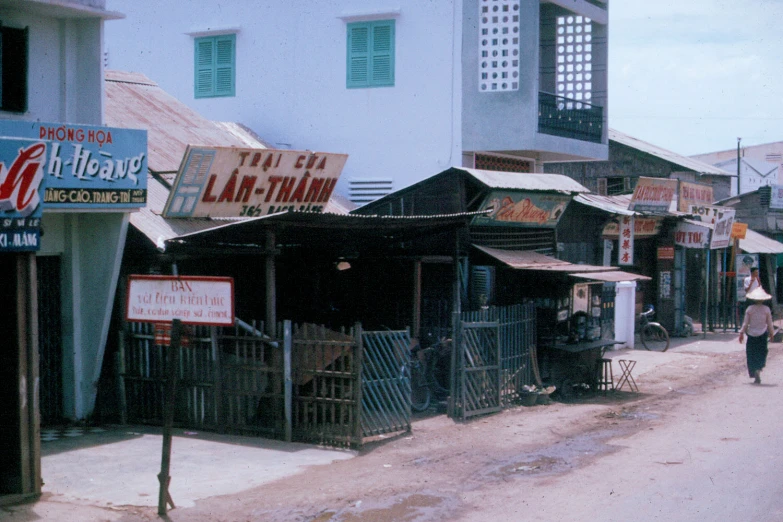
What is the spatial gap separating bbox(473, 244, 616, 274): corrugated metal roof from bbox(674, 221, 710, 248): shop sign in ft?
33.4

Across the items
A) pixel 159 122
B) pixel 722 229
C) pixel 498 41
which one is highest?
pixel 498 41

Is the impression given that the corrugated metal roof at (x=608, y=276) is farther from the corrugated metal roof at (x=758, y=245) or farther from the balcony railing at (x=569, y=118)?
the corrugated metal roof at (x=758, y=245)

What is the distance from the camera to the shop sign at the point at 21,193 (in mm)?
7785

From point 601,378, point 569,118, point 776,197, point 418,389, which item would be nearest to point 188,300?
point 418,389

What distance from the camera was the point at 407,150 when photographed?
19.1 metres

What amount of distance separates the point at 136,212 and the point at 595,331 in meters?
8.65

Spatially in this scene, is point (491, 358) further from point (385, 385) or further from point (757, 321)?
point (757, 321)

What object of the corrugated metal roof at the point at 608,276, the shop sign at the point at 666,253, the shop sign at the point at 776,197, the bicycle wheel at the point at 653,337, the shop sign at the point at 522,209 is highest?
the shop sign at the point at 776,197

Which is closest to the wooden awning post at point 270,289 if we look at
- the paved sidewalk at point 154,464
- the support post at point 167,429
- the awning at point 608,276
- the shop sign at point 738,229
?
the paved sidewalk at point 154,464

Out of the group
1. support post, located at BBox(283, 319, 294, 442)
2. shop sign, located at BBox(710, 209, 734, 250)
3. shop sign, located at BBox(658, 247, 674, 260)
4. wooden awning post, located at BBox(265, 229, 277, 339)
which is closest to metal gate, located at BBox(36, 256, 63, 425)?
wooden awning post, located at BBox(265, 229, 277, 339)

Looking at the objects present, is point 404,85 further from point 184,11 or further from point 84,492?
point 84,492

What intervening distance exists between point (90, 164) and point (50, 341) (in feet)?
8.35

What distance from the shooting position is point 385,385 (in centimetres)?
1168

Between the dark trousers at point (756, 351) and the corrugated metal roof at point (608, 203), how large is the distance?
19.0 ft
